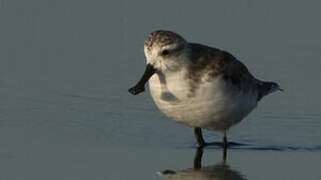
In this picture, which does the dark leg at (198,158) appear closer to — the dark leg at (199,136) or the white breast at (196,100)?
the dark leg at (199,136)

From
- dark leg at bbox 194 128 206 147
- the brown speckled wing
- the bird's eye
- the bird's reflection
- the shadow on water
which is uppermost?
the bird's eye

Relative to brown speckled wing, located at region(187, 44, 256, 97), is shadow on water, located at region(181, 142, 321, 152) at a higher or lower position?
lower

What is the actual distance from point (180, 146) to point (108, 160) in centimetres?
155

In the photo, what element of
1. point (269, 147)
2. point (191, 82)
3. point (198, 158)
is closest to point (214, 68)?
point (191, 82)

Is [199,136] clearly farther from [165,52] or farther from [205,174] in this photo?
[205,174]

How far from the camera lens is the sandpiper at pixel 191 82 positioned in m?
12.5

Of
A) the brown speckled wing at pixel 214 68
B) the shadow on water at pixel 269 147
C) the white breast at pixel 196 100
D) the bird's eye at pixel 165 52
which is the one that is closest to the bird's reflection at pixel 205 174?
the white breast at pixel 196 100

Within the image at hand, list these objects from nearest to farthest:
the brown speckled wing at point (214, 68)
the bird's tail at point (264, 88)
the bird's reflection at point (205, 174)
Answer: the bird's reflection at point (205, 174) → the brown speckled wing at point (214, 68) → the bird's tail at point (264, 88)

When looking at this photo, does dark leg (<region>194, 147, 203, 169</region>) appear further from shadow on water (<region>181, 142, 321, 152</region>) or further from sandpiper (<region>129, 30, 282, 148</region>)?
shadow on water (<region>181, 142, 321, 152</region>)

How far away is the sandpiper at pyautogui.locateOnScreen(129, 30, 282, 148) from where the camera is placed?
12.5 m

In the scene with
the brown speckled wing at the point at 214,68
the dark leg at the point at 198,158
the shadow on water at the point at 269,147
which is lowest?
the dark leg at the point at 198,158

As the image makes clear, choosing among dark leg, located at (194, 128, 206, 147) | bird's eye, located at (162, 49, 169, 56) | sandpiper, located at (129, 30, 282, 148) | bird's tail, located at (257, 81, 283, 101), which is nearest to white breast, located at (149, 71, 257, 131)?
sandpiper, located at (129, 30, 282, 148)

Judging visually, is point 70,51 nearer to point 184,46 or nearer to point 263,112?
point 263,112

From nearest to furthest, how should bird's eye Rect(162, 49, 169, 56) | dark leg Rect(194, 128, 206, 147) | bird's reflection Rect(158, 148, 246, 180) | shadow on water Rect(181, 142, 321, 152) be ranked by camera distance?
bird's reflection Rect(158, 148, 246, 180)
bird's eye Rect(162, 49, 169, 56)
shadow on water Rect(181, 142, 321, 152)
dark leg Rect(194, 128, 206, 147)
